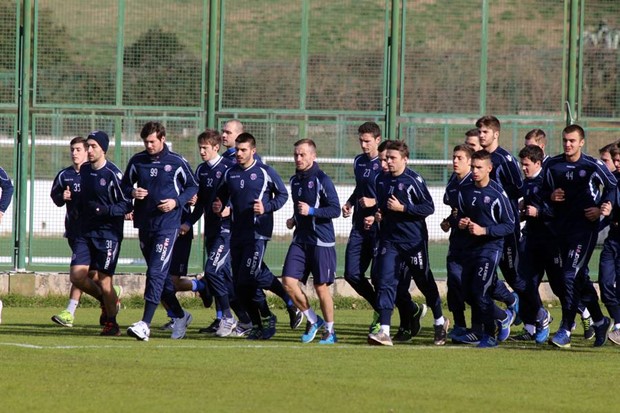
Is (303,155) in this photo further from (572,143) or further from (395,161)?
(572,143)

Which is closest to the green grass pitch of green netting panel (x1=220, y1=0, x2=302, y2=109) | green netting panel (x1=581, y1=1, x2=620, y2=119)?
green netting panel (x1=220, y1=0, x2=302, y2=109)

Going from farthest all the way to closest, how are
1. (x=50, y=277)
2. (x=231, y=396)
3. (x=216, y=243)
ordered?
1. (x=50, y=277)
2. (x=216, y=243)
3. (x=231, y=396)

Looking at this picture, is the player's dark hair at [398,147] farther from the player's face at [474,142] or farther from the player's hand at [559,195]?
the player's hand at [559,195]

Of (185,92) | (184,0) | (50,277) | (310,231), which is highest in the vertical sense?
(184,0)

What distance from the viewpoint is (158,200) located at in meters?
13.7

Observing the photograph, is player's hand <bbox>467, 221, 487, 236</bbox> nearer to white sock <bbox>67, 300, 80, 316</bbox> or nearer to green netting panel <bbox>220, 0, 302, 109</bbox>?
white sock <bbox>67, 300, 80, 316</bbox>

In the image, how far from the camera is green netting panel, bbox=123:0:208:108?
62.1 ft

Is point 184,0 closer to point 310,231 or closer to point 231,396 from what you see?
point 310,231

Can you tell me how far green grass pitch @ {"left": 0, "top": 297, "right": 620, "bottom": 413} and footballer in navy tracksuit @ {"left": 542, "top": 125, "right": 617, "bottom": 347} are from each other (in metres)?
0.45

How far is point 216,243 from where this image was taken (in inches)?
574

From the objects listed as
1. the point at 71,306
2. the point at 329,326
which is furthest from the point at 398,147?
the point at 71,306

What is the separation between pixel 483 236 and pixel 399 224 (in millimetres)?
906

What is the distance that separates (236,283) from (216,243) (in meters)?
0.58

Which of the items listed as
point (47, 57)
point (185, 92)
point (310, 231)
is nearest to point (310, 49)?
point (185, 92)
